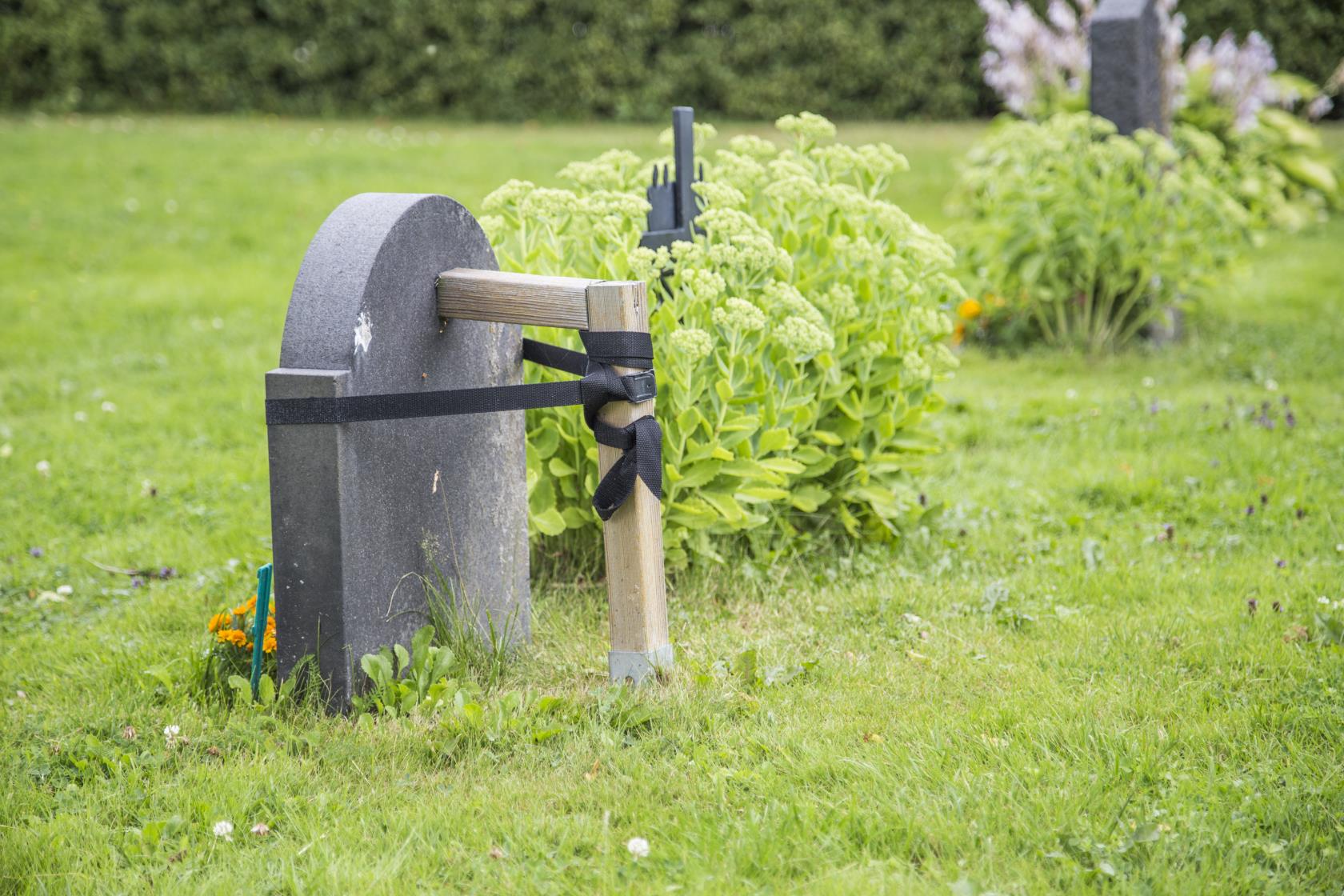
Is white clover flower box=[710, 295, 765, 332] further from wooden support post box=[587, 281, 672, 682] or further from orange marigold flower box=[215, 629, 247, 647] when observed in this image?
orange marigold flower box=[215, 629, 247, 647]

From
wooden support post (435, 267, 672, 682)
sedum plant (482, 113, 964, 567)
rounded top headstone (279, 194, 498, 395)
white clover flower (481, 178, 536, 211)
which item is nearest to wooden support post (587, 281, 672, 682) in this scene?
wooden support post (435, 267, 672, 682)

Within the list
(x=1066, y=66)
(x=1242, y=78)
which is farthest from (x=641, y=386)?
(x=1242, y=78)

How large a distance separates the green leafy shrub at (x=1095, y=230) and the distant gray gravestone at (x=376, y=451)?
371 centimetres

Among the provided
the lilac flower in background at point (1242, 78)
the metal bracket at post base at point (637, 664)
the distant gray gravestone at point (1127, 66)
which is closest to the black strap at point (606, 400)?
the metal bracket at post base at point (637, 664)

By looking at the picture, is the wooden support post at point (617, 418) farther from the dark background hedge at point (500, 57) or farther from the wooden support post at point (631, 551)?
the dark background hedge at point (500, 57)

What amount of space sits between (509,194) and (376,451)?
3.14ft

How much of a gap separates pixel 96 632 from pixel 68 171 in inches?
295

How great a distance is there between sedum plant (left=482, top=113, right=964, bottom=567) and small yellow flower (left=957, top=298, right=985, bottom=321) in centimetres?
222

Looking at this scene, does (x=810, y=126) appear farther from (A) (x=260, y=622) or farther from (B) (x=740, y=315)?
(A) (x=260, y=622)

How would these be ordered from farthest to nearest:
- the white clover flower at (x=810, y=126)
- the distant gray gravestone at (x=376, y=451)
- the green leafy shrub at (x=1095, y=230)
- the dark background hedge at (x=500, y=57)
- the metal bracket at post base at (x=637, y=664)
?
the dark background hedge at (x=500, y=57), the green leafy shrub at (x=1095, y=230), the white clover flower at (x=810, y=126), the metal bracket at post base at (x=637, y=664), the distant gray gravestone at (x=376, y=451)

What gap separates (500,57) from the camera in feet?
43.1

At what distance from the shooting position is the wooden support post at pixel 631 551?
2.66 meters

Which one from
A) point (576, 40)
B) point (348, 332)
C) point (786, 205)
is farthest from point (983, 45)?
point (348, 332)

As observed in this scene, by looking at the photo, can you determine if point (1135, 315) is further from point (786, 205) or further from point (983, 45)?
point (983, 45)
